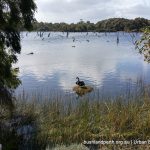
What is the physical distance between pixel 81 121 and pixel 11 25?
3.00 meters

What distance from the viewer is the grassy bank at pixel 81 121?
364 inches

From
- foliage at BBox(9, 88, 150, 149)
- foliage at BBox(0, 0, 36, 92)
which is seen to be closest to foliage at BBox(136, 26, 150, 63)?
foliage at BBox(9, 88, 150, 149)

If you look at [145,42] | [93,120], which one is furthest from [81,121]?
[145,42]

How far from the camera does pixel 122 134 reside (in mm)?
8984

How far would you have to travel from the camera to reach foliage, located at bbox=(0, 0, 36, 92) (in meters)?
10.1

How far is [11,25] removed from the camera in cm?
1028

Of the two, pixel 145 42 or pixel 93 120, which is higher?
pixel 145 42

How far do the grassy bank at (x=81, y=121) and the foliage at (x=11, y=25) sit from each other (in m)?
1.15

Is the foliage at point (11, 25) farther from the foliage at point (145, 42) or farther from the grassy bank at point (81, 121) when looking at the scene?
the foliage at point (145, 42)

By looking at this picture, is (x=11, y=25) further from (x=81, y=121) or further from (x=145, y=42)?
(x=145, y=42)

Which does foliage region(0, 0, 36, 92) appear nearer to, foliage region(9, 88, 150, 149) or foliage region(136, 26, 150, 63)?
foliage region(9, 88, 150, 149)

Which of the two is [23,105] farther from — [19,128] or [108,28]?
[108,28]

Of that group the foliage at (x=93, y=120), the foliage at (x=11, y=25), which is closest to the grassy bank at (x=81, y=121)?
the foliage at (x=93, y=120)

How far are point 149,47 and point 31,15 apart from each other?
3.26 metres
